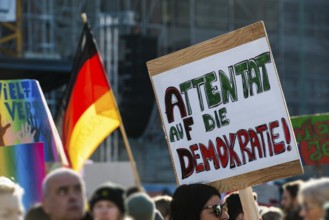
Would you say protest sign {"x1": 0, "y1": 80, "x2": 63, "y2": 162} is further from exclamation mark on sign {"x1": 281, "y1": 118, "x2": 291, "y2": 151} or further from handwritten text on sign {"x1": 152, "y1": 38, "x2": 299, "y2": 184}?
exclamation mark on sign {"x1": 281, "y1": 118, "x2": 291, "y2": 151}

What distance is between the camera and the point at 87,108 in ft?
40.7

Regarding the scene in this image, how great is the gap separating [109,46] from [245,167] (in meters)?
19.8

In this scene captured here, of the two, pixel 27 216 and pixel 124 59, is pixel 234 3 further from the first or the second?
pixel 27 216

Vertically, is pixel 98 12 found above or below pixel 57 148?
above

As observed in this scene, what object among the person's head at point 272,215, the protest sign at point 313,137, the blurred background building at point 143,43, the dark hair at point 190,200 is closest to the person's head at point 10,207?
the dark hair at point 190,200

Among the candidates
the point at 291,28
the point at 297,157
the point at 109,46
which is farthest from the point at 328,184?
the point at 291,28

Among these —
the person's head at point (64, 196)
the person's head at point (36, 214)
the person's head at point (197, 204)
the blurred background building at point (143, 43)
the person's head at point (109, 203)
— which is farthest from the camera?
the blurred background building at point (143, 43)

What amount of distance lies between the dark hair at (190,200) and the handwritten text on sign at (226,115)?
548 millimetres

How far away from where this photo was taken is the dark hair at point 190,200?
655 centimetres

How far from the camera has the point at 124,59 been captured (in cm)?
2711

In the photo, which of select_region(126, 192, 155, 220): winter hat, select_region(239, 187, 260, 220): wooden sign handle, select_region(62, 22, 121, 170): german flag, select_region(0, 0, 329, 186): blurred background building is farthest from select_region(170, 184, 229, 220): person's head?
select_region(0, 0, 329, 186): blurred background building

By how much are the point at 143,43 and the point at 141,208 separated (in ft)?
63.2

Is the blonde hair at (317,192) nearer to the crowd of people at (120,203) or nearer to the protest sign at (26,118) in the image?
the crowd of people at (120,203)

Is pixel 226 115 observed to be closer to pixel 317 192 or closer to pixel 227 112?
pixel 227 112
